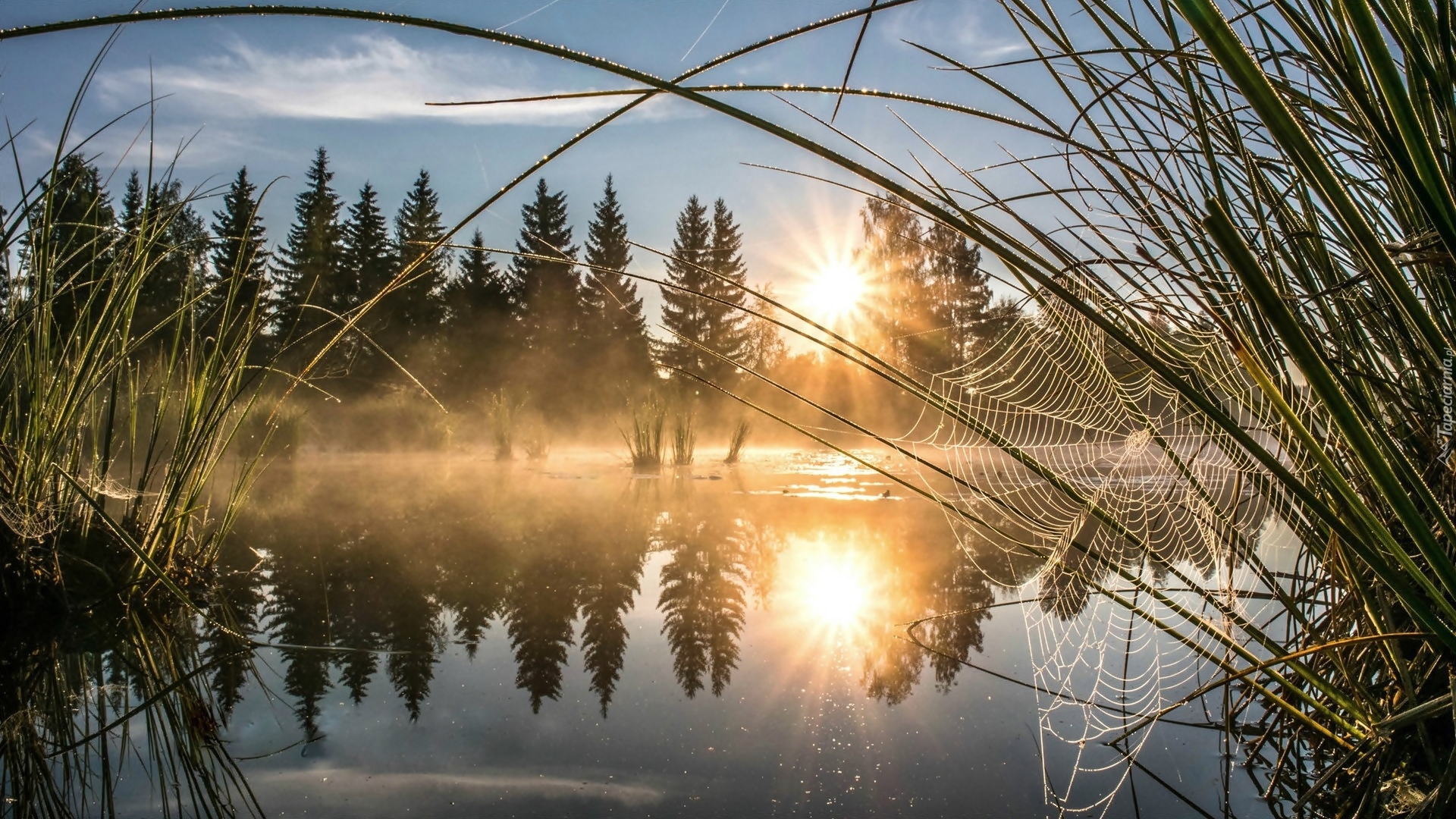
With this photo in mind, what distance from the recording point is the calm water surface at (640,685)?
733 mm

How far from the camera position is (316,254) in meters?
13.6

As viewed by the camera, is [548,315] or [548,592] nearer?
[548,592]

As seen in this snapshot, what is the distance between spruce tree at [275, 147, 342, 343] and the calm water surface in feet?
37.6

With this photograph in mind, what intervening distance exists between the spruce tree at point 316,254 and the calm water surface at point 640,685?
37.6ft

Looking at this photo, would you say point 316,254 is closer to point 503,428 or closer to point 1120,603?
point 503,428

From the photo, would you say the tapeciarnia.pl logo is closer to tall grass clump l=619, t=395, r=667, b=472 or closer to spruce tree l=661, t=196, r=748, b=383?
tall grass clump l=619, t=395, r=667, b=472

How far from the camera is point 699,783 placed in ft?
2.44

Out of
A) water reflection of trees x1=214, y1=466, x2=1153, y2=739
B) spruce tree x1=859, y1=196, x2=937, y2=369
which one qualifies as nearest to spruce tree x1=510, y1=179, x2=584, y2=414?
spruce tree x1=859, y1=196, x2=937, y2=369

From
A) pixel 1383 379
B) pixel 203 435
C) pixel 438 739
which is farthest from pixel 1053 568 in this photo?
pixel 203 435

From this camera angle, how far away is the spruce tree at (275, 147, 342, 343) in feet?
43.5

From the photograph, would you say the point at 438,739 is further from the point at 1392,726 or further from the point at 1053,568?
the point at 1053,568

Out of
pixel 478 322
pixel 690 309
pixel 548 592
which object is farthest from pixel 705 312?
pixel 548 592

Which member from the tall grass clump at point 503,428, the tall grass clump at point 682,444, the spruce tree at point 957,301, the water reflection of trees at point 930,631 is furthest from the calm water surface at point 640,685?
the tall grass clump at point 503,428

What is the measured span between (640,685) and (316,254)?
49.7 feet
